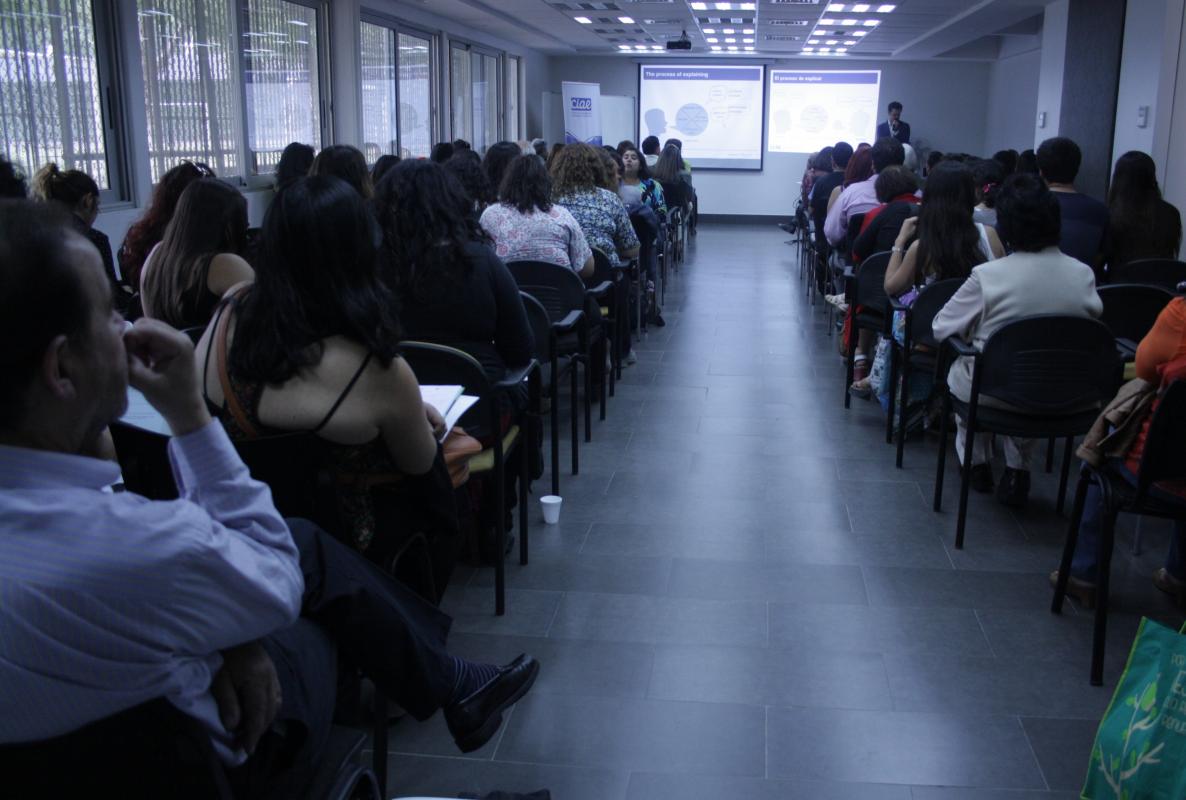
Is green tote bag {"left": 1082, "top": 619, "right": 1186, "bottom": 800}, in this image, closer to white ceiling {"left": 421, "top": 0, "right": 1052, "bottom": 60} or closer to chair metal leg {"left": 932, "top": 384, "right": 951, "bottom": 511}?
chair metal leg {"left": 932, "top": 384, "right": 951, "bottom": 511}

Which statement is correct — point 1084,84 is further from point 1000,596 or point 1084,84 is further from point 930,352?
point 1000,596

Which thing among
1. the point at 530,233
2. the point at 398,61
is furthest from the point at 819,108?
the point at 530,233

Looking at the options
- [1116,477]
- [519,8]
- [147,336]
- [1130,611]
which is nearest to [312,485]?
[147,336]

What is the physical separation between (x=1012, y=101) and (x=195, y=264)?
15.0m

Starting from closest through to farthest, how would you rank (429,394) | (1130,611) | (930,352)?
(429,394) → (1130,611) → (930,352)

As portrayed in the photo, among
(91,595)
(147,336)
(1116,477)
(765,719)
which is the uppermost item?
(147,336)

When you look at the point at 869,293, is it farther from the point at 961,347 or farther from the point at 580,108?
the point at 580,108

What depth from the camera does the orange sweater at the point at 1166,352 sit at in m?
2.38

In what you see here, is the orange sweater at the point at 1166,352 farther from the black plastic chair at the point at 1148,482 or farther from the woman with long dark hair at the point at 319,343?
the woman with long dark hair at the point at 319,343

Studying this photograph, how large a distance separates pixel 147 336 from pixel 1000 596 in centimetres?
264

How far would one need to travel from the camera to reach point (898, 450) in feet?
14.1

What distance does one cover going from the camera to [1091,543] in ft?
9.66

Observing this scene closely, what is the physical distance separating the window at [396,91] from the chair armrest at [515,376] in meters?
6.69

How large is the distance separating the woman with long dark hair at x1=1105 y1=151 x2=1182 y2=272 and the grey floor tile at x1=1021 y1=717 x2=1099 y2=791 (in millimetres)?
2909
